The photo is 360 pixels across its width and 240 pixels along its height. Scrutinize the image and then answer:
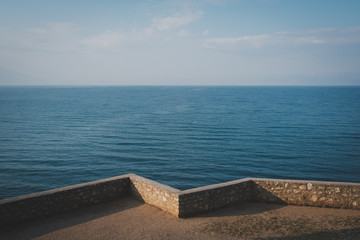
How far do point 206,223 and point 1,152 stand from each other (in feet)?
93.4

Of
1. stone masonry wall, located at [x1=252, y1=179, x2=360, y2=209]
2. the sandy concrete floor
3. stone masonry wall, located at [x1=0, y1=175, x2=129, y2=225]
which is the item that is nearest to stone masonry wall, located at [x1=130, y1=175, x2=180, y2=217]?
the sandy concrete floor

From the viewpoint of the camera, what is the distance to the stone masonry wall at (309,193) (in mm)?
9469

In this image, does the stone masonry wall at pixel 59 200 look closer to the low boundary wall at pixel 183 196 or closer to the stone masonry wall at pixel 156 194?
the low boundary wall at pixel 183 196

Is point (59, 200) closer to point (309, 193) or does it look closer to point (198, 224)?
point (198, 224)

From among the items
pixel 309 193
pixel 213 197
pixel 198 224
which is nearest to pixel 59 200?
pixel 198 224

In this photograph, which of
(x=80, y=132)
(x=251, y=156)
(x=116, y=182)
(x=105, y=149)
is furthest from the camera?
(x=80, y=132)

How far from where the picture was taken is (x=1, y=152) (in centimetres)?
2834

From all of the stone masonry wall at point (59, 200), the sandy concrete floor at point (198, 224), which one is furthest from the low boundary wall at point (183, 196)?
the sandy concrete floor at point (198, 224)

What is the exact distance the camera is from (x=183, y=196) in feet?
29.4

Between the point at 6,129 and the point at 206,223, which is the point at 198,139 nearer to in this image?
the point at 206,223

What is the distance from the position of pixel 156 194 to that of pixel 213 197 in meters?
2.16

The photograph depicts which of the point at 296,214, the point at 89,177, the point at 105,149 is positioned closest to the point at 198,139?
the point at 105,149

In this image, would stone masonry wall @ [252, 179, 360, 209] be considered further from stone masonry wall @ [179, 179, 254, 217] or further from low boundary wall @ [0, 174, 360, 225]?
stone masonry wall @ [179, 179, 254, 217]

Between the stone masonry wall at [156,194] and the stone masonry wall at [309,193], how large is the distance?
11.6ft
